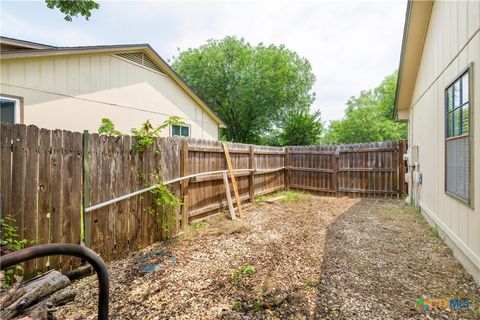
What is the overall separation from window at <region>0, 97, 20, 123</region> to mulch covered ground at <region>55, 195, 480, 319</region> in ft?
14.5

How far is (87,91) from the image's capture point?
6273 mm

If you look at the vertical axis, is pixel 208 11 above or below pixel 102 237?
above

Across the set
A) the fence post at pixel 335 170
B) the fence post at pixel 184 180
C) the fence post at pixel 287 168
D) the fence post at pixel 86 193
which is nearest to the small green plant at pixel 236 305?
the fence post at pixel 86 193

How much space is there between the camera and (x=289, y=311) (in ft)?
7.36

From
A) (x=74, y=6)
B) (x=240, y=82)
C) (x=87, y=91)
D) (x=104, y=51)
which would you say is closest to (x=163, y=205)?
(x=74, y=6)

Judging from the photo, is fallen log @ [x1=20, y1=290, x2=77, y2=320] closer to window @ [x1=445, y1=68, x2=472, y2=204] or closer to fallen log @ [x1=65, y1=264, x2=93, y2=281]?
fallen log @ [x1=65, y1=264, x2=93, y2=281]

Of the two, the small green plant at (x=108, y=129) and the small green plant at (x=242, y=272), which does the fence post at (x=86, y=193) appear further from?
the small green plant at (x=242, y=272)

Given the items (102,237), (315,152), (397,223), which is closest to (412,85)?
(315,152)

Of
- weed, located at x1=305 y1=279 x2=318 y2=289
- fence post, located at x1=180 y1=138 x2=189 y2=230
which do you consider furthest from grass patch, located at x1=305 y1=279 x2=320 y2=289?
fence post, located at x1=180 y1=138 x2=189 y2=230

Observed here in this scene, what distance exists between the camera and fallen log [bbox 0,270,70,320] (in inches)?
69.6

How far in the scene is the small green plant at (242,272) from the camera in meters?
2.84

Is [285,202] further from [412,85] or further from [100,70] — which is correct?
[100,70]

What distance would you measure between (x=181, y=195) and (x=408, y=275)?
149 inches

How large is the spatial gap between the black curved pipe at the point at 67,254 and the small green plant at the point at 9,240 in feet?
5.90
